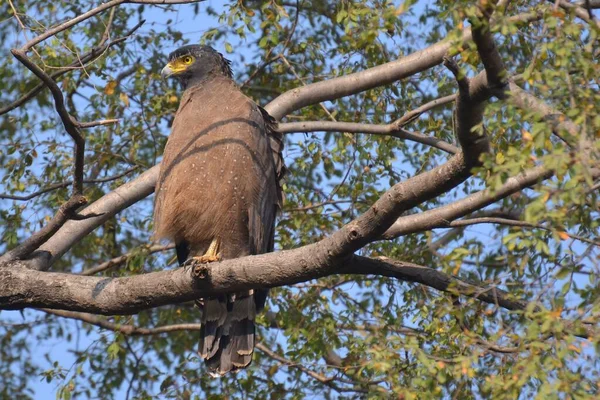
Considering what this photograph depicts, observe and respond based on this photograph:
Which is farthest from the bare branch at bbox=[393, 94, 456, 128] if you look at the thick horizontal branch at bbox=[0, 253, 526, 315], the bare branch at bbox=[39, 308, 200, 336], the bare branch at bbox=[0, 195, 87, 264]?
the bare branch at bbox=[39, 308, 200, 336]

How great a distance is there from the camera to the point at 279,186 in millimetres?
6410

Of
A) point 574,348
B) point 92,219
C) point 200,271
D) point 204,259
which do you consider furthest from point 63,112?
point 574,348

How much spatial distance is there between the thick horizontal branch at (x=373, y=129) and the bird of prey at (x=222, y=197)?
19 centimetres

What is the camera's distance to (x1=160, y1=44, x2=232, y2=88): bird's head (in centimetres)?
667

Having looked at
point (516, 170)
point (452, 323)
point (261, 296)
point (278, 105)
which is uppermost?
point (278, 105)

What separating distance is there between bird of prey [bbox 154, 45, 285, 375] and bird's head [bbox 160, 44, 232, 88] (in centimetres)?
45

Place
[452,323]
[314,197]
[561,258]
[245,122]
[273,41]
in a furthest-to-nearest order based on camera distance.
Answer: [314,197], [273,41], [245,122], [452,323], [561,258]

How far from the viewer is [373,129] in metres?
6.13

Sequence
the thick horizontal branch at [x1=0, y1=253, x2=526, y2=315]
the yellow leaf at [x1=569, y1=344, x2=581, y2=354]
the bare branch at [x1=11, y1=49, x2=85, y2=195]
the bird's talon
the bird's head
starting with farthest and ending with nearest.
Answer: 1. the bird's head
2. the bird's talon
3. the thick horizontal branch at [x1=0, y1=253, x2=526, y2=315]
4. the bare branch at [x1=11, y1=49, x2=85, y2=195]
5. the yellow leaf at [x1=569, y1=344, x2=581, y2=354]

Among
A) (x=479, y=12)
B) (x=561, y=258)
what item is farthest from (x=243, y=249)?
(x=479, y=12)

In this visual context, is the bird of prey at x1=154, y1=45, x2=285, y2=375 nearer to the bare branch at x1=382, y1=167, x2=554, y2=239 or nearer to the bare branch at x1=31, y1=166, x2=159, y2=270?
the bare branch at x1=31, y1=166, x2=159, y2=270

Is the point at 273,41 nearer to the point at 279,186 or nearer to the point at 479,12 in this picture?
the point at 279,186

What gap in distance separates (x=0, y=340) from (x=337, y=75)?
460cm

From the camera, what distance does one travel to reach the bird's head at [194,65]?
21.9ft
